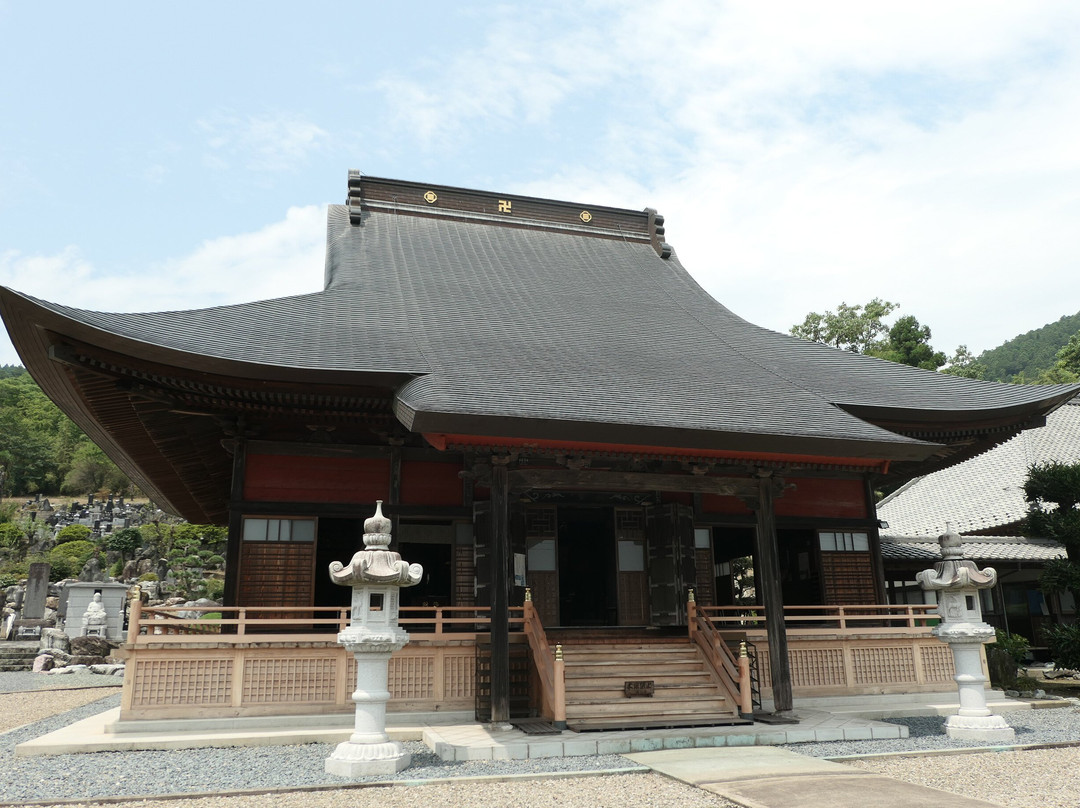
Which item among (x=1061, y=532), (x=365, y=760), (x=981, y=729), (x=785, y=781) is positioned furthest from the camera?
(x=1061, y=532)

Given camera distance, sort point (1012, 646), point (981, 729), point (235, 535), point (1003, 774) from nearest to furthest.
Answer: point (1003, 774), point (981, 729), point (235, 535), point (1012, 646)


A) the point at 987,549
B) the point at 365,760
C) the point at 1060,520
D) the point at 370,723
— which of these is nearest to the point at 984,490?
the point at 987,549

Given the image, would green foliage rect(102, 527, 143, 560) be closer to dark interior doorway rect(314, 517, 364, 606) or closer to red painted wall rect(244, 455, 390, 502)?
dark interior doorway rect(314, 517, 364, 606)

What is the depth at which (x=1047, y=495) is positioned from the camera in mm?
14523

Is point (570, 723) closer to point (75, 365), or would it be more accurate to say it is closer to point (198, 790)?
point (198, 790)

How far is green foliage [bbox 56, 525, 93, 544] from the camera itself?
4247 cm

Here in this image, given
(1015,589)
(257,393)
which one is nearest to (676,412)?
(257,393)

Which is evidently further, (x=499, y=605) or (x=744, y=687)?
(x=744, y=687)

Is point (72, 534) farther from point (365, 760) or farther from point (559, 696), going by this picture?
point (365, 760)

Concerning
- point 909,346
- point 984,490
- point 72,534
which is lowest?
point 984,490

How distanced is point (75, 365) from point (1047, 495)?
51.7ft

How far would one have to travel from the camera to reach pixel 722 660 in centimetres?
946

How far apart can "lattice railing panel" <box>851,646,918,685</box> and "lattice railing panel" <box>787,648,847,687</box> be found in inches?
11.1

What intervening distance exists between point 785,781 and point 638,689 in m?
2.69
